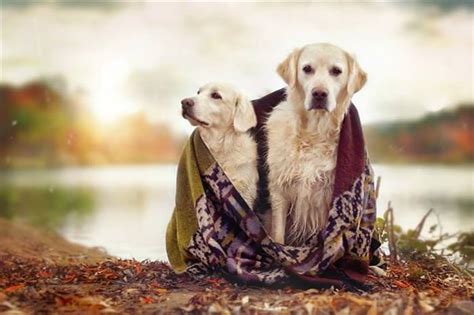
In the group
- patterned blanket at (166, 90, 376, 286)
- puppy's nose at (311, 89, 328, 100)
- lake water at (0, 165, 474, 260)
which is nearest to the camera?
puppy's nose at (311, 89, 328, 100)

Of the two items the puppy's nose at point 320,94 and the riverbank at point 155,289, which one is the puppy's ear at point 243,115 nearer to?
the puppy's nose at point 320,94

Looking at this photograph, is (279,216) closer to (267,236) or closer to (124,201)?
(267,236)

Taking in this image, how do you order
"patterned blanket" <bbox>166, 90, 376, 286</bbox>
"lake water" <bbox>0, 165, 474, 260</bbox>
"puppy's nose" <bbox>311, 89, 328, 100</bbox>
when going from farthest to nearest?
"lake water" <bbox>0, 165, 474, 260</bbox>, "patterned blanket" <bbox>166, 90, 376, 286</bbox>, "puppy's nose" <bbox>311, 89, 328, 100</bbox>

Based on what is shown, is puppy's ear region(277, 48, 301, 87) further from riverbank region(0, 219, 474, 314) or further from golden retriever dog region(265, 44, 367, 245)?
riverbank region(0, 219, 474, 314)

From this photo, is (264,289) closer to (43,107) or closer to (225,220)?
(225,220)

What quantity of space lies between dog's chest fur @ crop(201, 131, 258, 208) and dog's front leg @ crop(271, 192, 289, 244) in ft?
0.31

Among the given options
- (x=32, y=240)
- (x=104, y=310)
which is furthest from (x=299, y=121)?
(x=32, y=240)

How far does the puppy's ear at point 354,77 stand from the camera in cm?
269

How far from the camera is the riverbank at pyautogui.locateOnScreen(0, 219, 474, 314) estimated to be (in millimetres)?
2650

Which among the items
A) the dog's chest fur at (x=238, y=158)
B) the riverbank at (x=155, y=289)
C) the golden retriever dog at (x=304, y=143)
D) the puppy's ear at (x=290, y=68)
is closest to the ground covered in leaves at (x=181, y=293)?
the riverbank at (x=155, y=289)

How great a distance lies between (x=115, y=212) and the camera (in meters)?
2.95

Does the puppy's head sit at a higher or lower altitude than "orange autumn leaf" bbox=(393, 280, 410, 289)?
higher

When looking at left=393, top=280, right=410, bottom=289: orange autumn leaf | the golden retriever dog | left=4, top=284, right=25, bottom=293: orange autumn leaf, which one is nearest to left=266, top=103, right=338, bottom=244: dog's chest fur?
the golden retriever dog

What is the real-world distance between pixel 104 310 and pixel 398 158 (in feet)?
4.53
